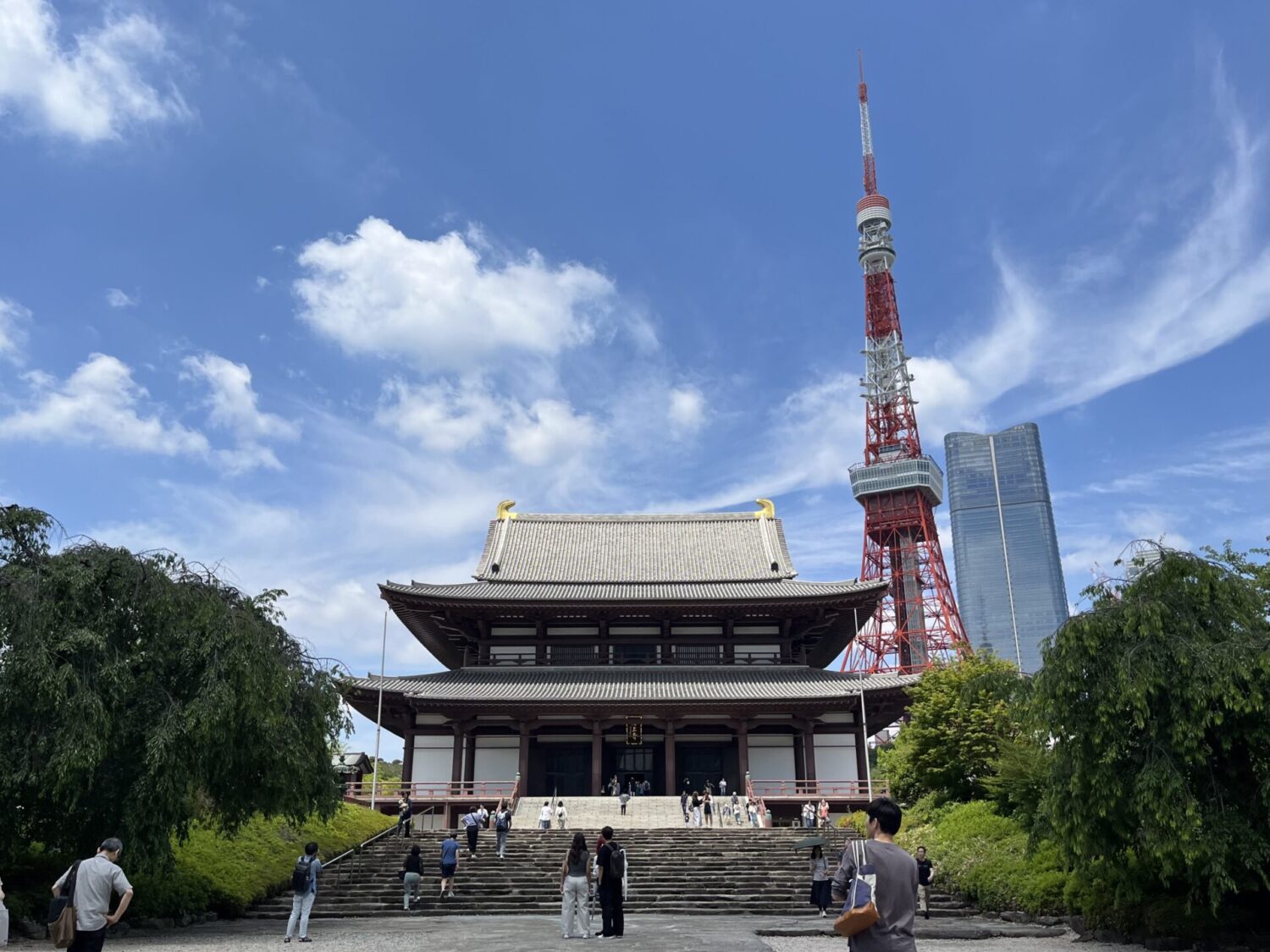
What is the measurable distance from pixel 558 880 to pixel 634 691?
12.3 metres

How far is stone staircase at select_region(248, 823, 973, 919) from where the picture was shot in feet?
71.0

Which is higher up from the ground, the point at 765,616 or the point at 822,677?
the point at 765,616

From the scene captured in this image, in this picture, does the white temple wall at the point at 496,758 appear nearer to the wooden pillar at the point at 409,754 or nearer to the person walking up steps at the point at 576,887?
the wooden pillar at the point at 409,754

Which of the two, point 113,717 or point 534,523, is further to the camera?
point 534,523

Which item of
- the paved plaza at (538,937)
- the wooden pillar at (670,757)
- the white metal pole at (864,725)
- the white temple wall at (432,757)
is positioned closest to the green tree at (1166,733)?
the paved plaza at (538,937)

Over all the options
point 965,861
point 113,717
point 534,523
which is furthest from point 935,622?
point 113,717

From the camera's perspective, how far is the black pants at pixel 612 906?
15164mm

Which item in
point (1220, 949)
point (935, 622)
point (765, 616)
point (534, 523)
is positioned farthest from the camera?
point (935, 622)

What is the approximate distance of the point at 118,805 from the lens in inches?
637

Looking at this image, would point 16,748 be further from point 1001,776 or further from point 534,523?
point 534,523

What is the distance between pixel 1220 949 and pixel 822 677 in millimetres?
22450

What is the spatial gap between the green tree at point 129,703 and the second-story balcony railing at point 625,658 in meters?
20.3

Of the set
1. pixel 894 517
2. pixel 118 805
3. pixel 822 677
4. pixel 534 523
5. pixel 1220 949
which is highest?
pixel 894 517

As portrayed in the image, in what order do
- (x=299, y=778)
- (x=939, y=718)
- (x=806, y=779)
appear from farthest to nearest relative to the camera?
(x=806, y=779) < (x=939, y=718) < (x=299, y=778)
